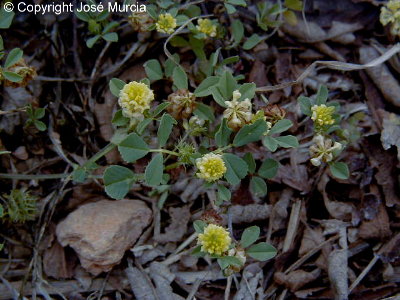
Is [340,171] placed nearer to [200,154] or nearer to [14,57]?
[200,154]

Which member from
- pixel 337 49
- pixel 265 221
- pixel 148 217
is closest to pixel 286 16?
pixel 337 49

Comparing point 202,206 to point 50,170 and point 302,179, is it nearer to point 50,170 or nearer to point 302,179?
point 302,179

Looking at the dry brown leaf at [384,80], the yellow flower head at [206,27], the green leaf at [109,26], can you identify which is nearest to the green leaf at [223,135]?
the yellow flower head at [206,27]

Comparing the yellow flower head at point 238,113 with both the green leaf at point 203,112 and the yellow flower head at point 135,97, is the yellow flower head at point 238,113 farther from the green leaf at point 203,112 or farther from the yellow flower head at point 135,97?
the yellow flower head at point 135,97

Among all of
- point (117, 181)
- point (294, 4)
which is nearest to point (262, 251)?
point (117, 181)

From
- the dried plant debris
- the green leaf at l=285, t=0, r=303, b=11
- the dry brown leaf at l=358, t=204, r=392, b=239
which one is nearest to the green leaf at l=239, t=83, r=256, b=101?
the dried plant debris

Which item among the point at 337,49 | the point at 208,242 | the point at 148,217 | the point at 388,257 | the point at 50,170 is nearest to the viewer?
the point at 208,242
